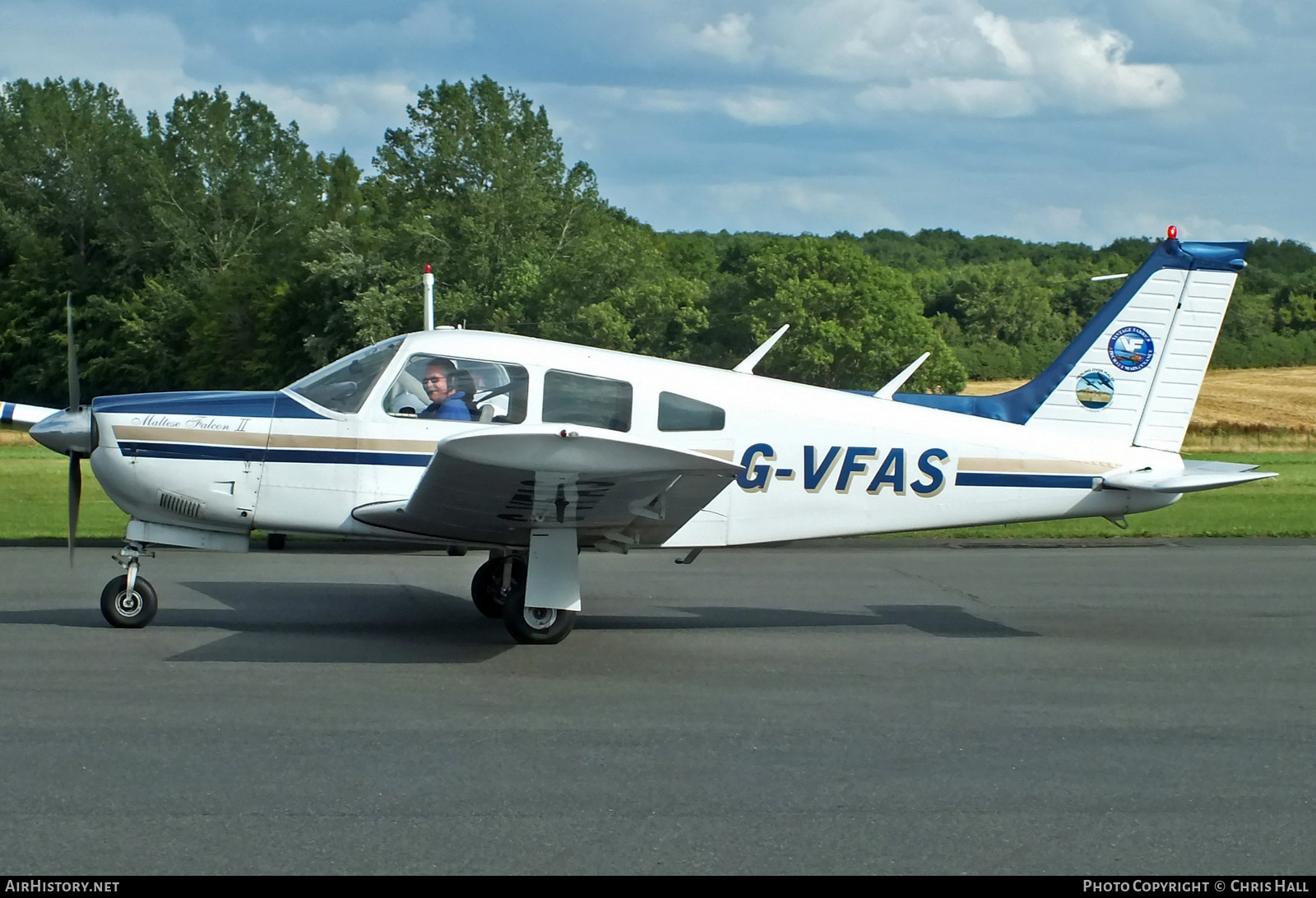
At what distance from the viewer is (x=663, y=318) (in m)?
45.9

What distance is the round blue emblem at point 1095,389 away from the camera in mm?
9445

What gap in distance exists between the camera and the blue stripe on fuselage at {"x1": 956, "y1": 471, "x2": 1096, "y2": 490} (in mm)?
8938

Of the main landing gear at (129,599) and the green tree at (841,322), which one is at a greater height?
the green tree at (841,322)

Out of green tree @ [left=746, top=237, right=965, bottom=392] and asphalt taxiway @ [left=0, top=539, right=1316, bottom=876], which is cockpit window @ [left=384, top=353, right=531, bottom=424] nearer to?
asphalt taxiway @ [left=0, top=539, right=1316, bottom=876]

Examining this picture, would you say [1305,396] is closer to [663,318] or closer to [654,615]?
[663,318]

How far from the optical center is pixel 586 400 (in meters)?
8.52

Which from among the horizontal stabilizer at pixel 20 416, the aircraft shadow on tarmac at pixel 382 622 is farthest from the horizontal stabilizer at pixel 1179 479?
the horizontal stabilizer at pixel 20 416

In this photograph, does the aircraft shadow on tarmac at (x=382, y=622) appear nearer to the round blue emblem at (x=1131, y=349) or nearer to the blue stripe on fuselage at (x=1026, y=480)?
the blue stripe on fuselage at (x=1026, y=480)

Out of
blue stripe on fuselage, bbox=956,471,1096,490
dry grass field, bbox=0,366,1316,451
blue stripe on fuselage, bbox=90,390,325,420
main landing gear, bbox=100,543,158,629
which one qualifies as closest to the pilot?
blue stripe on fuselage, bbox=90,390,325,420

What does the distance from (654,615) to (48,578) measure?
17.5 feet

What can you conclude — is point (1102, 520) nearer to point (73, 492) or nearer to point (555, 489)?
point (555, 489)

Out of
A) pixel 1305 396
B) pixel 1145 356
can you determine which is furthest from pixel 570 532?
pixel 1305 396

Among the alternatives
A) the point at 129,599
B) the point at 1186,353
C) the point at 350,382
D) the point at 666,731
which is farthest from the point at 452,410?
the point at 1186,353

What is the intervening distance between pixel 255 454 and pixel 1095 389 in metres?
5.90
